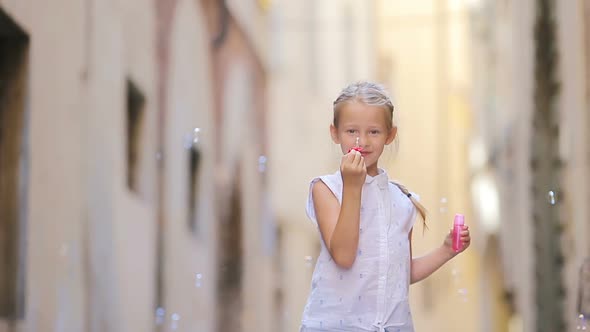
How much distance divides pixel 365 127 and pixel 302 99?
986 centimetres

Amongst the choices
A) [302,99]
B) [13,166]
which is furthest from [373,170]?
[302,99]

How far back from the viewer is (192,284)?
904cm

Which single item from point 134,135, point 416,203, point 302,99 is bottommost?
point 416,203

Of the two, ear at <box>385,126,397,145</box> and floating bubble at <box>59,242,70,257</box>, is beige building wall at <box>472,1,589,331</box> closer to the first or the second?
floating bubble at <box>59,242,70,257</box>

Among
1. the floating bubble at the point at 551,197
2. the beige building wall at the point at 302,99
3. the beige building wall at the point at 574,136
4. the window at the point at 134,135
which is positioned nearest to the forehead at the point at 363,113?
the beige building wall at the point at 574,136

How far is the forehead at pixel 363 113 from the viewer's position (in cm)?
206

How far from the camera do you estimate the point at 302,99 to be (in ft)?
39.1

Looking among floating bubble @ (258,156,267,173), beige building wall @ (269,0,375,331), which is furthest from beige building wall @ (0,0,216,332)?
beige building wall @ (269,0,375,331)

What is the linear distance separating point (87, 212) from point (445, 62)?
22.9 feet

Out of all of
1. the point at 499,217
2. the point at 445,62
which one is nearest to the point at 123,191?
the point at 499,217

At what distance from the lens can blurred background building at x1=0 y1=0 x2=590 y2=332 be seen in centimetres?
541

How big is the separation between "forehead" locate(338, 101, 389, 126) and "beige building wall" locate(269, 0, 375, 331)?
9.33 m

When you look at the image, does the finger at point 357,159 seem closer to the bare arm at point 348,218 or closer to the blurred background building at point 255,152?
the bare arm at point 348,218

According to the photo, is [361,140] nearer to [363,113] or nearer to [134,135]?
[363,113]
